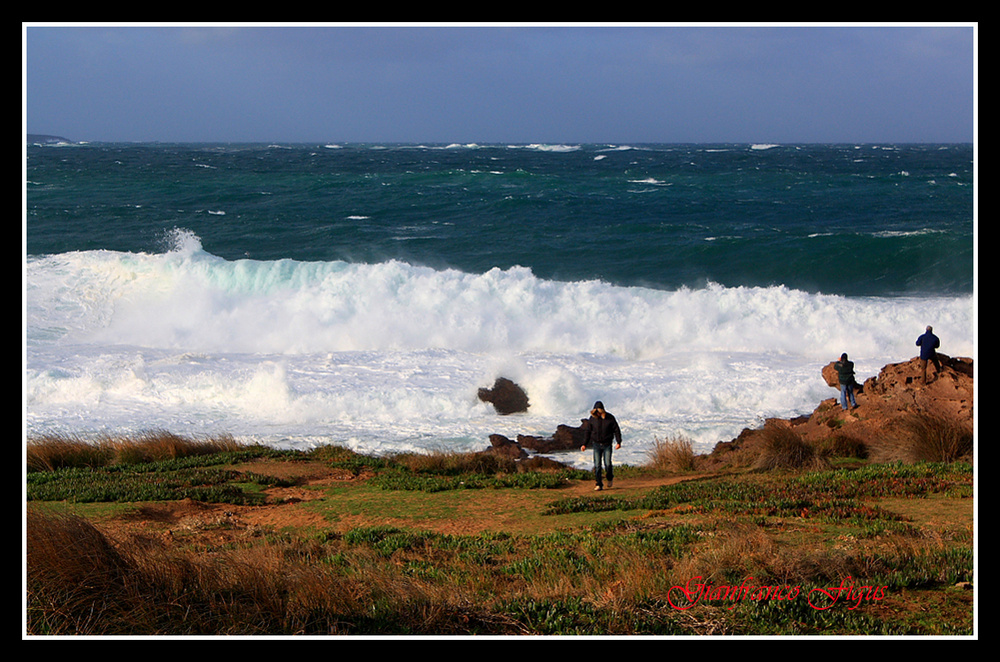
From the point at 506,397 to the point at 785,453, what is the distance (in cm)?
752

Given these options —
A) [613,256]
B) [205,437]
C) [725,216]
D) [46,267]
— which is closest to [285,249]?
[46,267]

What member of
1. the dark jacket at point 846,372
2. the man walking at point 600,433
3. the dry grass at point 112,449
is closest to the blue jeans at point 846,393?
the dark jacket at point 846,372

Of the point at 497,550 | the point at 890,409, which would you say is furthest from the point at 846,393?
the point at 497,550

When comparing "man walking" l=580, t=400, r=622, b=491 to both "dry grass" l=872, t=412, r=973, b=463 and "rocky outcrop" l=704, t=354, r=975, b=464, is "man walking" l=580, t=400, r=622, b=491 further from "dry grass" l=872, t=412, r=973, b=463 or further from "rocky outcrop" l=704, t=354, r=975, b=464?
"dry grass" l=872, t=412, r=973, b=463

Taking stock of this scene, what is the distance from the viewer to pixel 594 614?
4.96m

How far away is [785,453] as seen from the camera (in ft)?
37.8

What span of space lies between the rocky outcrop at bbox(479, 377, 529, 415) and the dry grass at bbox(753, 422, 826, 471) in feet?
22.0

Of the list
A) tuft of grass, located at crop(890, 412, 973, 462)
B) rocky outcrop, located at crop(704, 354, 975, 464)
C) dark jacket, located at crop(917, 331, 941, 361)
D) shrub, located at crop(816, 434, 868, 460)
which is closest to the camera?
tuft of grass, located at crop(890, 412, 973, 462)

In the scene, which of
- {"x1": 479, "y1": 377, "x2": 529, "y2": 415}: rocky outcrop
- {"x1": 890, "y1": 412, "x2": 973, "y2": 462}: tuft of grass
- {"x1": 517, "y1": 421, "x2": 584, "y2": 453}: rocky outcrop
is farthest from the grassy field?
{"x1": 479, "y1": 377, "x2": 529, "y2": 415}: rocky outcrop

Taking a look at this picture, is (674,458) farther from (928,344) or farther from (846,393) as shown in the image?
(928,344)

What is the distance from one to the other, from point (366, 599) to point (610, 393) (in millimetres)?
13454

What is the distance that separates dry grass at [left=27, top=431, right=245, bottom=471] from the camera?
1266cm

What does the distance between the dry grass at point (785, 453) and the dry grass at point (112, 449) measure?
9.47 metres
